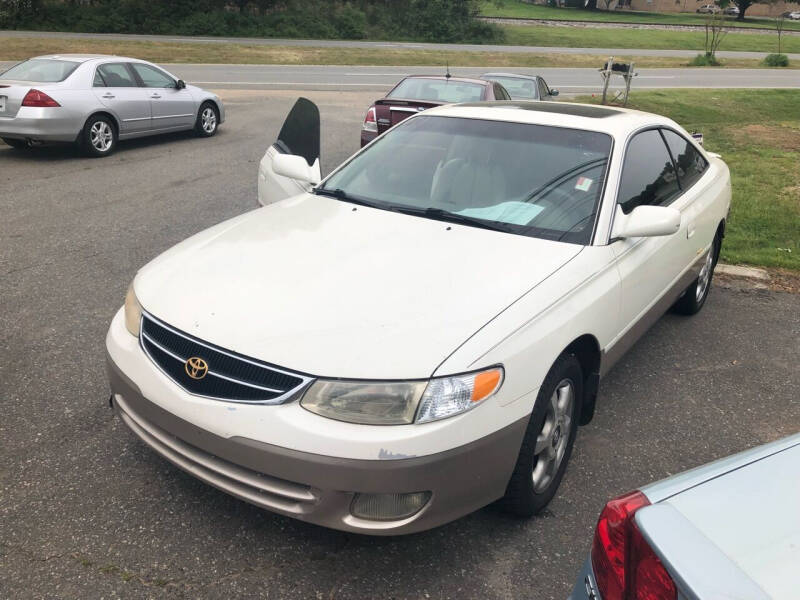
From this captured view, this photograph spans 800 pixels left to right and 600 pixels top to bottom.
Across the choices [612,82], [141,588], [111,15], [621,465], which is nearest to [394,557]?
[141,588]

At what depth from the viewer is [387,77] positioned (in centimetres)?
2359

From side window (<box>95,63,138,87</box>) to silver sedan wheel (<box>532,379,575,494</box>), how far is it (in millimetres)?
9778

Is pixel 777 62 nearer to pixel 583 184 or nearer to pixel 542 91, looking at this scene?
pixel 542 91

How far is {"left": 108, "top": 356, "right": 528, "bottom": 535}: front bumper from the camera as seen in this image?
7.82ft

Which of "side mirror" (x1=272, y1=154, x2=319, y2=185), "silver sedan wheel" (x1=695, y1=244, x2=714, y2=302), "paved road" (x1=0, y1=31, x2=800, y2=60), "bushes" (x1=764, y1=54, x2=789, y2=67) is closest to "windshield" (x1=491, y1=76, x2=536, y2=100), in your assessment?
"silver sedan wheel" (x1=695, y1=244, x2=714, y2=302)

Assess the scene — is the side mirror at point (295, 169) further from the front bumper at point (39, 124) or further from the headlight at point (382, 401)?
the front bumper at point (39, 124)

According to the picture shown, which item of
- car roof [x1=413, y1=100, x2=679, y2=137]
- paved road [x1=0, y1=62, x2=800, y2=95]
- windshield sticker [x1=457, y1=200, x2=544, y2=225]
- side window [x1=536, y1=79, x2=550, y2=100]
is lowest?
paved road [x1=0, y1=62, x2=800, y2=95]

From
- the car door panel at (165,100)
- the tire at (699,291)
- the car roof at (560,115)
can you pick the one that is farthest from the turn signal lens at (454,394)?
the car door panel at (165,100)

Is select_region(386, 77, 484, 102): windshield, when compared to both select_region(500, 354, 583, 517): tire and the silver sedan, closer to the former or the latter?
the silver sedan

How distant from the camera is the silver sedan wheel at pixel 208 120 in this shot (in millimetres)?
12297

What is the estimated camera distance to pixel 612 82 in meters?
26.6

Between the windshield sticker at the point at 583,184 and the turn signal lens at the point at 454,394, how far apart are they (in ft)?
4.94

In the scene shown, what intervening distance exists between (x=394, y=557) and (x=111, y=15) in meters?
34.3

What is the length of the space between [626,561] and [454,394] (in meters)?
0.93
